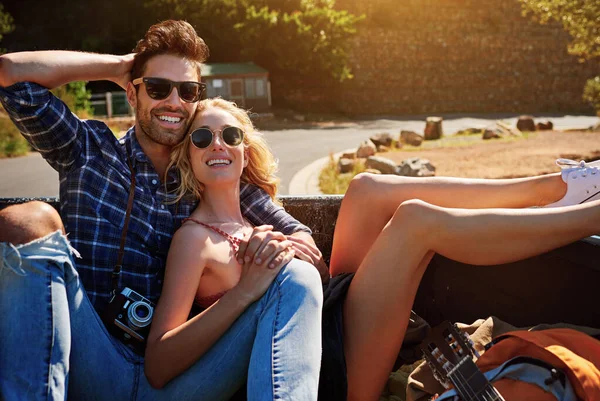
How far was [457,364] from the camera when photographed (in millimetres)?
1872

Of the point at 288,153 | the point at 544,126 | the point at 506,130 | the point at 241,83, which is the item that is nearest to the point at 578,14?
the point at 288,153

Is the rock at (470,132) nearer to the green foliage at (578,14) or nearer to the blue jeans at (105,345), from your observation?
the green foliage at (578,14)

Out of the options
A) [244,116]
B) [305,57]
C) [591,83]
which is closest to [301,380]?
[244,116]

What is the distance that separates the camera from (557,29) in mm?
30734

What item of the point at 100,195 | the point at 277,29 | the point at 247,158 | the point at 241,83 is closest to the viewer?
the point at 100,195

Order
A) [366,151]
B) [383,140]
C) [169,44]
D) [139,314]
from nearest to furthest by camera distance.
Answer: [139,314] → [169,44] → [366,151] → [383,140]

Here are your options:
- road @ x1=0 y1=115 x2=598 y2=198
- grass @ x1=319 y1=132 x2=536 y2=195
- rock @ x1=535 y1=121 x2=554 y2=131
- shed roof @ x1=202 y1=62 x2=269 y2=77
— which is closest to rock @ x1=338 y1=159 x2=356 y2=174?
grass @ x1=319 y1=132 x2=536 y2=195

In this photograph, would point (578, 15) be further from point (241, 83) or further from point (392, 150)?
point (241, 83)

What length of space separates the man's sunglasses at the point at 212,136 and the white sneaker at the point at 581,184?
3.99 feet

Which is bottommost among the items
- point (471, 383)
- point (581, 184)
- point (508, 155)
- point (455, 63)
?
point (508, 155)

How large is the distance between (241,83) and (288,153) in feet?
35.0

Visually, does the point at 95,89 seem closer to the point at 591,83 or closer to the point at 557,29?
the point at 591,83

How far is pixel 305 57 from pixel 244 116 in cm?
2232

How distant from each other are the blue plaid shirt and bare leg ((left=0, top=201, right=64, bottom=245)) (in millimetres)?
441
